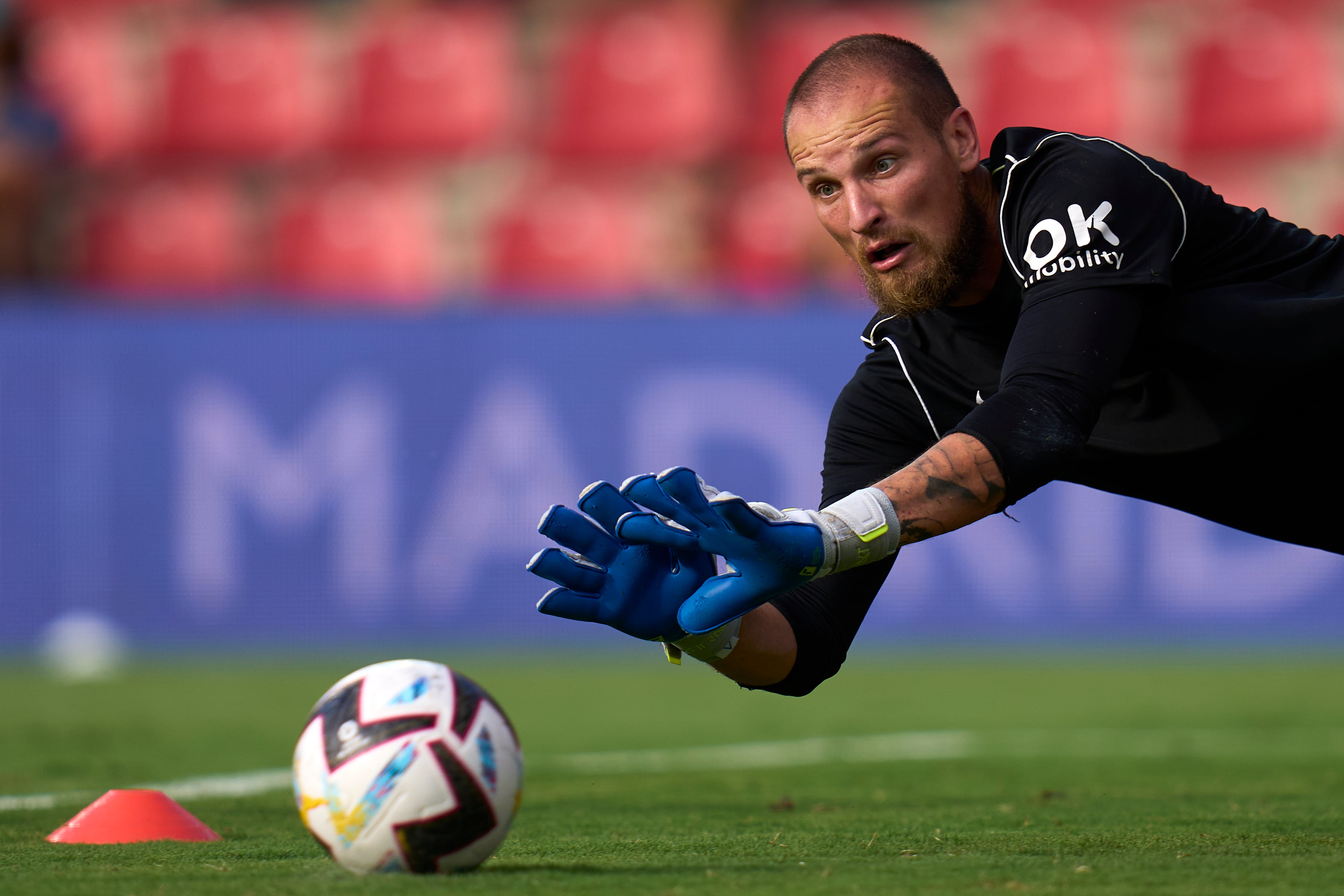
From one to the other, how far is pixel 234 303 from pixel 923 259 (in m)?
8.03

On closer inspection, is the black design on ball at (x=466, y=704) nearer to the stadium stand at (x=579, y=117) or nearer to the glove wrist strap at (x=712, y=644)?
the glove wrist strap at (x=712, y=644)

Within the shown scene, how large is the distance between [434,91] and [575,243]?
234 cm

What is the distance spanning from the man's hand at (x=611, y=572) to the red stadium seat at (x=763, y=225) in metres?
9.48

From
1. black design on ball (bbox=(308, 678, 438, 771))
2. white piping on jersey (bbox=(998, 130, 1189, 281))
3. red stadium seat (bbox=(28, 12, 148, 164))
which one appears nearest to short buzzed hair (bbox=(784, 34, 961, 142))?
white piping on jersey (bbox=(998, 130, 1189, 281))

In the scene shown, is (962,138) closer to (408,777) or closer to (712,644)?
(712,644)

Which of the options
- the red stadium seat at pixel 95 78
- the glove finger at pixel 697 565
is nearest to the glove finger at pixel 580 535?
the glove finger at pixel 697 565

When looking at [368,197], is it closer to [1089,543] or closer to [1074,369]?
[1089,543]

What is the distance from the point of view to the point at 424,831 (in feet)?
11.6

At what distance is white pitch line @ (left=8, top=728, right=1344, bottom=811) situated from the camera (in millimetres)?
6270

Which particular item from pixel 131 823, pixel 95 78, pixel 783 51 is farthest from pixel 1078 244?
pixel 95 78

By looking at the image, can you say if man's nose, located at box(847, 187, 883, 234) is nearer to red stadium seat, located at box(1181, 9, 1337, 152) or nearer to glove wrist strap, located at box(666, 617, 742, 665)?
glove wrist strap, located at box(666, 617, 742, 665)

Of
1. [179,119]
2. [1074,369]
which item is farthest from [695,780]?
[179,119]

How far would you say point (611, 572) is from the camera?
12.2 feet

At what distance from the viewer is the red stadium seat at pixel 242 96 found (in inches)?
597
